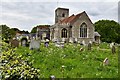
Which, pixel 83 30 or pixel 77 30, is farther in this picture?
pixel 83 30

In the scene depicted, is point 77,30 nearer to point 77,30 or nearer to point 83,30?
point 77,30

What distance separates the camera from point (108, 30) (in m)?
66.3

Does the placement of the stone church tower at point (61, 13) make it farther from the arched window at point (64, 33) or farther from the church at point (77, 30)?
the arched window at point (64, 33)

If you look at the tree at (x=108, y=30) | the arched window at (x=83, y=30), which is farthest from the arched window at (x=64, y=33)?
the tree at (x=108, y=30)

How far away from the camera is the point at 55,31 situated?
147ft

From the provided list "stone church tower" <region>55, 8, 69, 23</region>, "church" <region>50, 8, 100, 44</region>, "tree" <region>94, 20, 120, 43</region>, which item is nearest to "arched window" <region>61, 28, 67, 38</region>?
"church" <region>50, 8, 100, 44</region>

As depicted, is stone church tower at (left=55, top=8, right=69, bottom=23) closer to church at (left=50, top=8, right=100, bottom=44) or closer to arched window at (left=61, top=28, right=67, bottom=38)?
church at (left=50, top=8, right=100, bottom=44)

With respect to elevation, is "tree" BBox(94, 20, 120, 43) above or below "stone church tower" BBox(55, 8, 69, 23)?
below

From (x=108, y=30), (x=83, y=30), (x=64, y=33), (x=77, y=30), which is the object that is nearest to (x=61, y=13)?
(x=64, y=33)

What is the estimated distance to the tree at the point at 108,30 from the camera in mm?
62562

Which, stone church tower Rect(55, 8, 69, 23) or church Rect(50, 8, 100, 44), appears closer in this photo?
church Rect(50, 8, 100, 44)

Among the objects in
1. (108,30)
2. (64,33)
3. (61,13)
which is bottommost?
(64,33)

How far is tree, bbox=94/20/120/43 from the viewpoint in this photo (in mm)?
62562

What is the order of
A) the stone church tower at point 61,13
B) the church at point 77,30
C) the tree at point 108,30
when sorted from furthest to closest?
the tree at point 108,30
the stone church tower at point 61,13
the church at point 77,30
